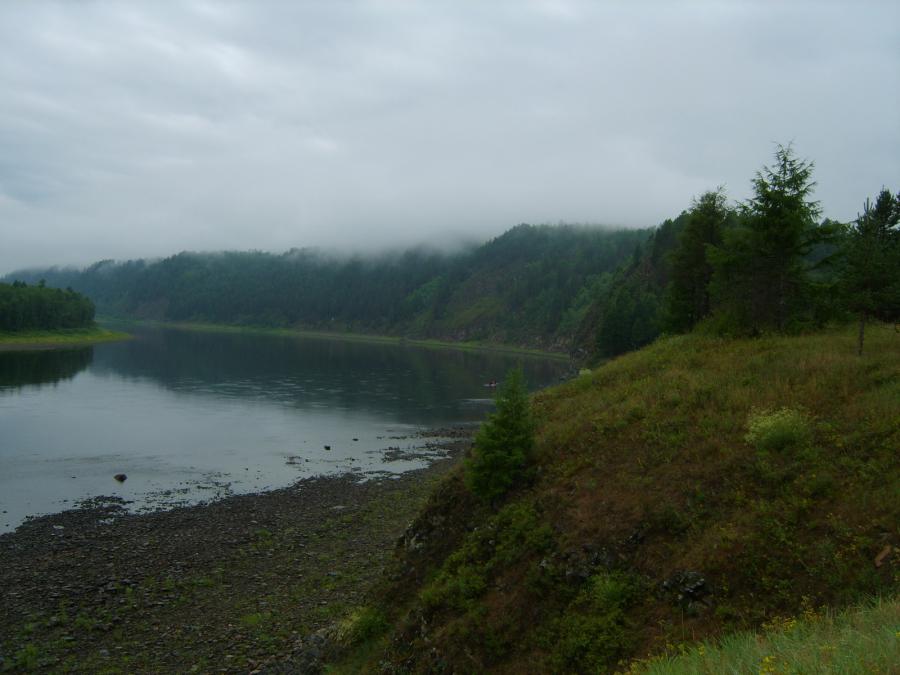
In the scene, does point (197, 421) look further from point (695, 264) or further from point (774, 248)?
point (774, 248)

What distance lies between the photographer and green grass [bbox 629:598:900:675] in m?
6.82

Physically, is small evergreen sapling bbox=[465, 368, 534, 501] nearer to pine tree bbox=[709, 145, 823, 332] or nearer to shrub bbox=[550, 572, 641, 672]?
shrub bbox=[550, 572, 641, 672]

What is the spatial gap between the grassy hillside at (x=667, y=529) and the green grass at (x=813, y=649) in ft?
3.26

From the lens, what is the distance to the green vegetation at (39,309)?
14038 cm

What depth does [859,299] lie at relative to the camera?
66.7 feet

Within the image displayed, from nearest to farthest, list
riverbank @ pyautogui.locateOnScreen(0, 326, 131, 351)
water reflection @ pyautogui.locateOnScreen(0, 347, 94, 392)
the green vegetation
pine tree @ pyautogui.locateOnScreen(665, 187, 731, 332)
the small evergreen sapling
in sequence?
the small evergreen sapling < pine tree @ pyautogui.locateOnScreen(665, 187, 731, 332) < water reflection @ pyautogui.locateOnScreen(0, 347, 94, 392) < riverbank @ pyautogui.locateOnScreen(0, 326, 131, 351) < the green vegetation

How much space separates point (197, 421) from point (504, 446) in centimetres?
6032

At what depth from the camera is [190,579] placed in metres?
28.5

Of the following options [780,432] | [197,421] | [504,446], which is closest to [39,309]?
[197,421]

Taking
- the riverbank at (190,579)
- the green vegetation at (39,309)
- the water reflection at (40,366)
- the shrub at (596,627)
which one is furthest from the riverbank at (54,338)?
the shrub at (596,627)

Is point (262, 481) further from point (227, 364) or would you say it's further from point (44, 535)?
point (227, 364)

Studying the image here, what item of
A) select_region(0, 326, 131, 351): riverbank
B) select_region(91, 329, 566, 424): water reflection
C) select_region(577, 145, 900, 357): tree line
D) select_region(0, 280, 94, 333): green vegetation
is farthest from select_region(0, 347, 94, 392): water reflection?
select_region(577, 145, 900, 357): tree line

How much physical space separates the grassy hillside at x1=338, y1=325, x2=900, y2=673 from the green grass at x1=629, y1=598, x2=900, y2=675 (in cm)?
99

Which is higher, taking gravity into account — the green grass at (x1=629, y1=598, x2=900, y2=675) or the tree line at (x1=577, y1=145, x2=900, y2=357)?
the tree line at (x1=577, y1=145, x2=900, y2=357)
